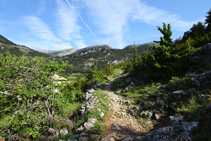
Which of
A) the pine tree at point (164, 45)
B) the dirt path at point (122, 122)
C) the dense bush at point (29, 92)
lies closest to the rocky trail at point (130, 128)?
the dirt path at point (122, 122)

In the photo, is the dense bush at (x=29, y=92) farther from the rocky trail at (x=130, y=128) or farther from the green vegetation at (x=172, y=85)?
the green vegetation at (x=172, y=85)

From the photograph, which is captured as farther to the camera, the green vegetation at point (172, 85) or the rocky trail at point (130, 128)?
the green vegetation at point (172, 85)

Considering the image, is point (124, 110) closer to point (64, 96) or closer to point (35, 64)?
point (64, 96)

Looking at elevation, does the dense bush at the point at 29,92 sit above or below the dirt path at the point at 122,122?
above

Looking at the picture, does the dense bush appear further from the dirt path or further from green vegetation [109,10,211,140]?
green vegetation [109,10,211,140]

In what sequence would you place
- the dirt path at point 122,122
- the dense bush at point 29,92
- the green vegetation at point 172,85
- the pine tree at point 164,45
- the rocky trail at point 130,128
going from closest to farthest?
1. the rocky trail at point 130,128
2. the dense bush at point 29,92
3. the dirt path at point 122,122
4. the green vegetation at point 172,85
5. the pine tree at point 164,45

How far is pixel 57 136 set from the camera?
5633 mm

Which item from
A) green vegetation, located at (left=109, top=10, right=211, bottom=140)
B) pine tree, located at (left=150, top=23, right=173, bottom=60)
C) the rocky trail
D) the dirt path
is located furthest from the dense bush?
pine tree, located at (left=150, top=23, right=173, bottom=60)

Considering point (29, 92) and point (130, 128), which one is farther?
point (130, 128)

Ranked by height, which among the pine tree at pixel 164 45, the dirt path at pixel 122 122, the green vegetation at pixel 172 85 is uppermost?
the pine tree at pixel 164 45

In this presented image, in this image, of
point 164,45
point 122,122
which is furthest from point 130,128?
point 164,45

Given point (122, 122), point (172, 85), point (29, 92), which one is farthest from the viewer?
point (172, 85)

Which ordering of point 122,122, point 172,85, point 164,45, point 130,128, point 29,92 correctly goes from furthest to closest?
1. point 164,45
2. point 172,85
3. point 122,122
4. point 130,128
5. point 29,92

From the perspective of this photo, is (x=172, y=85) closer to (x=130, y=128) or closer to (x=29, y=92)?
(x=130, y=128)
